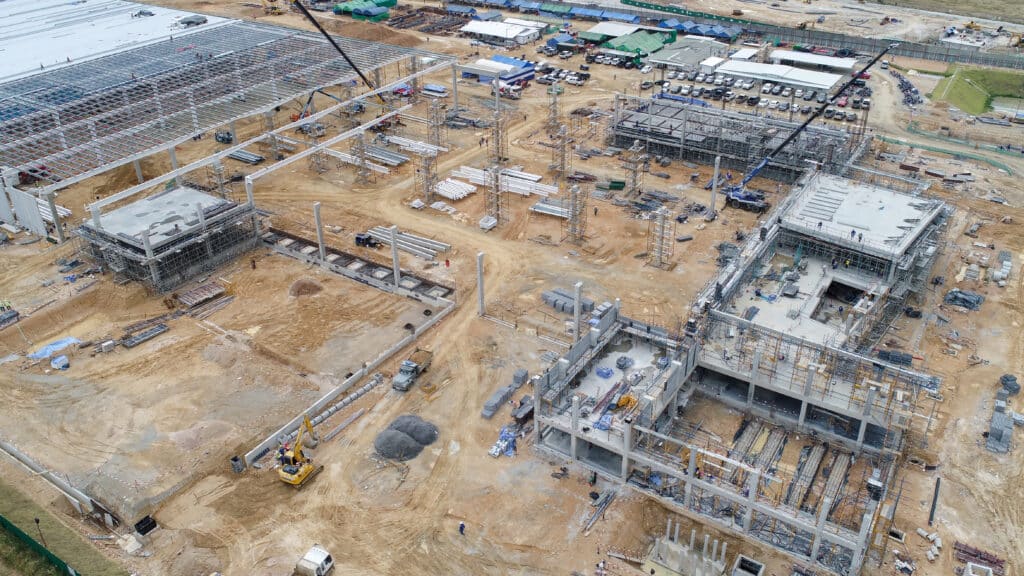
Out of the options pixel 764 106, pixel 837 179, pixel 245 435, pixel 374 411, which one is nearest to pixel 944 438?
pixel 837 179

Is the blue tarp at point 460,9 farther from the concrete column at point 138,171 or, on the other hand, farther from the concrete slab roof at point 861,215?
the concrete slab roof at point 861,215

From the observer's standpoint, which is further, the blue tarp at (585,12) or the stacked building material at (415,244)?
the blue tarp at (585,12)

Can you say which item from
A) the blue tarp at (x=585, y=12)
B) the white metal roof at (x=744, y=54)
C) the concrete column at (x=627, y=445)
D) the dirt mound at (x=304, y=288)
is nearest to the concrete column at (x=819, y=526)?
the concrete column at (x=627, y=445)

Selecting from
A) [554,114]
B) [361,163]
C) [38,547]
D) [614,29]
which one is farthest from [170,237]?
[614,29]

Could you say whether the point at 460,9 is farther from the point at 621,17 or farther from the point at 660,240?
the point at 660,240

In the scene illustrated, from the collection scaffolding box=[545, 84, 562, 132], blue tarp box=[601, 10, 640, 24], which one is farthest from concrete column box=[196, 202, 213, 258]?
blue tarp box=[601, 10, 640, 24]

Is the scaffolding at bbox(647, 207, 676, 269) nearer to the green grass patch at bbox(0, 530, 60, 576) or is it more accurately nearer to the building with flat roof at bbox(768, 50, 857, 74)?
the green grass patch at bbox(0, 530, 60, 576)
